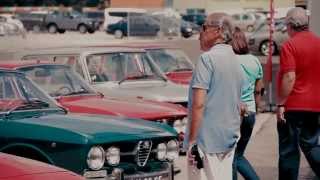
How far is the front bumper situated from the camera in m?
7.33

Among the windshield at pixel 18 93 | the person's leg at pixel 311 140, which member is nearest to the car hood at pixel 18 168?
the windshield at pixel 18 93

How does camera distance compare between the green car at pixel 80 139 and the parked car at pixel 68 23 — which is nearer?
the green car at pixel 80 139

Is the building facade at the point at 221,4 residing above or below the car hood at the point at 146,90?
below

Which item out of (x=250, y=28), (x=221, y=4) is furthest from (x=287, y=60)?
(x=221, y=4)

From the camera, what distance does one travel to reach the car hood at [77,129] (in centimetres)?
724

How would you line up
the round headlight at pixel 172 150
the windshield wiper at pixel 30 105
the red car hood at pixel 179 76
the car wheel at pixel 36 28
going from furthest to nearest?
the car wheel at pixel 36 28 < the red car hood at pixel 179 76 < the round headlight at pixel 172 150 < the windshield wiper at pixel 30 105

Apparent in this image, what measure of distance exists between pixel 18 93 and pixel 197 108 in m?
2.57

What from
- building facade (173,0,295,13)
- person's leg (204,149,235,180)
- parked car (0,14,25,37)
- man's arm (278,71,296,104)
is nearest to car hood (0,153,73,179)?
person's leg (204,149,235,180)

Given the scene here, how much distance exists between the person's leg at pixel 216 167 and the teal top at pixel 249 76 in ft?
6.55

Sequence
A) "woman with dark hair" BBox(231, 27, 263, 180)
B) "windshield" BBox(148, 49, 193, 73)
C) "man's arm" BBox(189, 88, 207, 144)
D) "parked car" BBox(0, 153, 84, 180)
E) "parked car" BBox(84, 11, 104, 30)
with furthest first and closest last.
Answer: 1. "parked car" BBox(84, 11, 104, 30)
2. "windshield" BBox(148, 49, 193, 73)
3. "woman with dark hair" BBox(231, 27, 263, 180)
4. "man's arm" BBox(189, 88, 207, 144)
5. "parked car" BBox(0, 153, 84, 180)

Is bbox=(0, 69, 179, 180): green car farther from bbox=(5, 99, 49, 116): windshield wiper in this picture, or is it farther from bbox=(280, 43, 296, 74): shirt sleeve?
bbox=(280, 43, 296, 74): shirt sleeve

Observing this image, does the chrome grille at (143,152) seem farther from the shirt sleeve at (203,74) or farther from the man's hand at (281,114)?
the shirt sleeve at (203,74)

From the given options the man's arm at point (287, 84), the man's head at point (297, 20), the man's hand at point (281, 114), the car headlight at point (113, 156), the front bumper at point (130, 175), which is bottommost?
the front bumper at point (130, 175)

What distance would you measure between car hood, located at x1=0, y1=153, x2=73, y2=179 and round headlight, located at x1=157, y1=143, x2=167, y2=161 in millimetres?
2323
